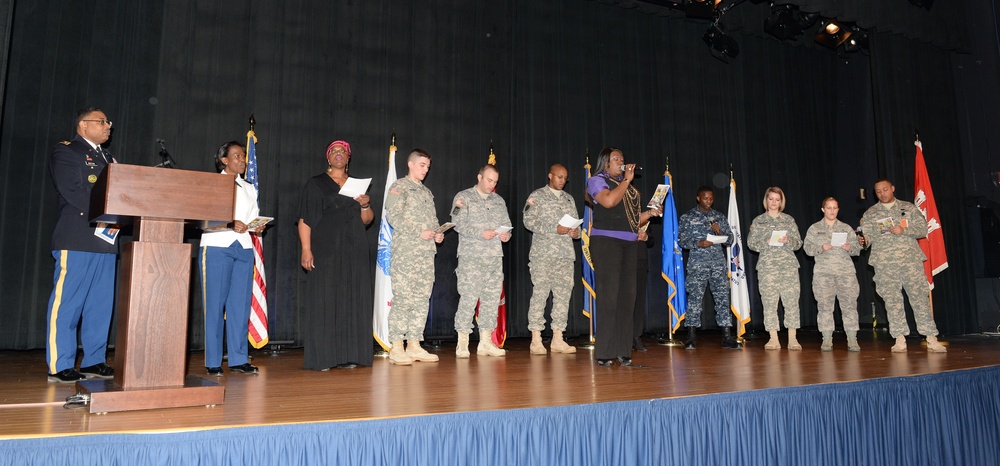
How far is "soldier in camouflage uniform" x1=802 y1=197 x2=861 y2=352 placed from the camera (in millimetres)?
5738

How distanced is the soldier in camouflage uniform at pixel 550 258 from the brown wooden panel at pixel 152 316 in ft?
10.9

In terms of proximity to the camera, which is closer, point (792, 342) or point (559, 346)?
point (559, 346)

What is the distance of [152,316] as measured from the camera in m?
2.48

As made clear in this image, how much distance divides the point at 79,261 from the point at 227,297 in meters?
0.88

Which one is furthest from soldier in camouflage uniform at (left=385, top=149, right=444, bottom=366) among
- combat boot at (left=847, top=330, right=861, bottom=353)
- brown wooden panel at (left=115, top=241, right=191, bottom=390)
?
combat boot at (left=847, top=330, right=861, bottom=353)

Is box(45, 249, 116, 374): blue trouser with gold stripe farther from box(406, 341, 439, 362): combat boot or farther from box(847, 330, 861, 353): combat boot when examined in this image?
box(847, 330, 861, 353): combat boot

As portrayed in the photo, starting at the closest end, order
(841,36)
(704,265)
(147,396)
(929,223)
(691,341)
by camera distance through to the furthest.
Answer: (147,396)
(691,341)
(704,265)
(929,223)
(841,36)

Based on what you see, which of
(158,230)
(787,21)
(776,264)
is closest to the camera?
(158,230)

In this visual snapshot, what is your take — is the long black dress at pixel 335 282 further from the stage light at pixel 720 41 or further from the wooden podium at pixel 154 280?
the stage light at pixel 720 41

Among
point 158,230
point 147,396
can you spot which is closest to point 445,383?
point 147,396

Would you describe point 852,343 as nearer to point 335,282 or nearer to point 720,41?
point 720,41

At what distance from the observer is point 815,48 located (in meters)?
9.78

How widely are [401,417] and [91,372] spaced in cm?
238

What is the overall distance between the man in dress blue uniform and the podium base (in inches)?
43.8
